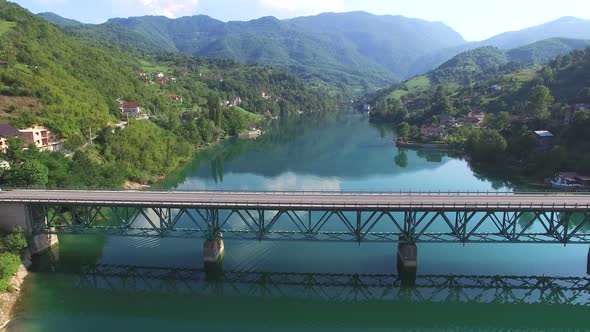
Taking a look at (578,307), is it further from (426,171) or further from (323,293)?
(426,171)

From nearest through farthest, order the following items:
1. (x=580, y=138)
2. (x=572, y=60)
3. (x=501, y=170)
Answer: (x=580, y=138), (x=501, y=170), (x=572, y=60)

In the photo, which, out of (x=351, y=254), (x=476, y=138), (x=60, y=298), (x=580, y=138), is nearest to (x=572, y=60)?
(x=476, y=138)

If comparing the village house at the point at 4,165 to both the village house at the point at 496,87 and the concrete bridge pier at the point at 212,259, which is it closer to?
the concrete bridge pier at the point at 212,259

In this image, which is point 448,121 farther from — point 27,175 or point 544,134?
point 27,175

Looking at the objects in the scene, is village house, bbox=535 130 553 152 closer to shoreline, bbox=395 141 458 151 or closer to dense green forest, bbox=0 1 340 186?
shoreline, bbox=395 141 458 151

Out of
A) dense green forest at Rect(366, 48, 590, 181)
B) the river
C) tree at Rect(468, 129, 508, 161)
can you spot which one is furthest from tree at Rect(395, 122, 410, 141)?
the river
